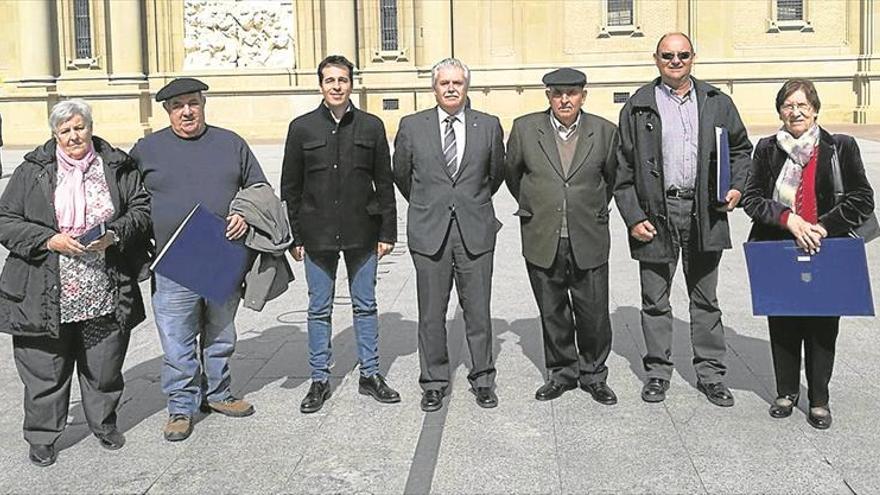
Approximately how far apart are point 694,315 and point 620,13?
2604cm

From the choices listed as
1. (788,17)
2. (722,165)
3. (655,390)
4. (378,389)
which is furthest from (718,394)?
(788,17)

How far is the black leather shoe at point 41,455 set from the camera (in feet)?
17.7

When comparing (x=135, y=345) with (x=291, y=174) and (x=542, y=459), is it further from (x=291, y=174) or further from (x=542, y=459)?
(x=542, y=459)

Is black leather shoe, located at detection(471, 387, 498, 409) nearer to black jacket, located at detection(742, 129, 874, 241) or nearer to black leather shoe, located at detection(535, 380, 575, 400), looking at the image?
black leather shoe, located at detection(535, 380, 575, 400)

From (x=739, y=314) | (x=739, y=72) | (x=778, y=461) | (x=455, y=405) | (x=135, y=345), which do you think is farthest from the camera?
(x=739, y=72)

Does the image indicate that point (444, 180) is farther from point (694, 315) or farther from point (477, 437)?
point (694, 315)

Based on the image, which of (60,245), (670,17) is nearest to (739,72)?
(670,17)

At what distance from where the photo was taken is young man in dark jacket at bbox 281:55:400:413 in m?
6.25

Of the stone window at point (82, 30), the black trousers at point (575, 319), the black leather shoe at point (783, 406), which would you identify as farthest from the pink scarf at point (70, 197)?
the stone window at point (82, 30)

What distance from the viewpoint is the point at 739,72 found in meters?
30.7

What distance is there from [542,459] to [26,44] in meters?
30.0

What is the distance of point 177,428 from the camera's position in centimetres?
577

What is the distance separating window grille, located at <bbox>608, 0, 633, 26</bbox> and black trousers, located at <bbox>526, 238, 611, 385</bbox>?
2586 cm

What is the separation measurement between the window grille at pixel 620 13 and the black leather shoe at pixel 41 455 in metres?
27.8
